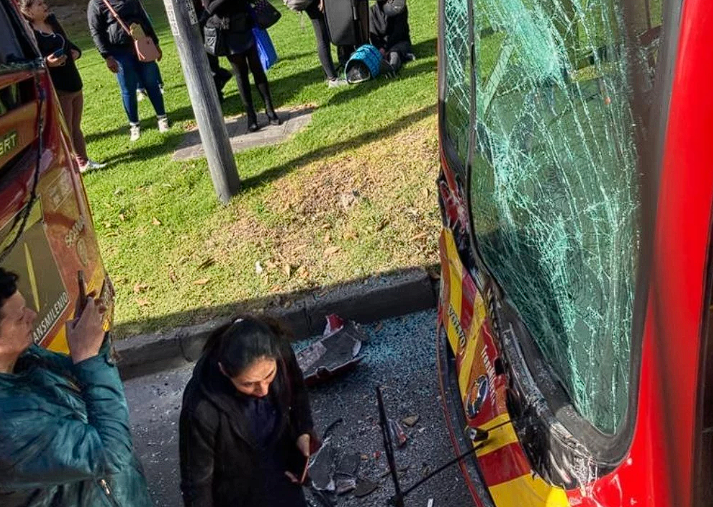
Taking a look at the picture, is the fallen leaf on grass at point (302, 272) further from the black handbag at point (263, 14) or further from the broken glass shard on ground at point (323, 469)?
the black handbag at point (263, 14)

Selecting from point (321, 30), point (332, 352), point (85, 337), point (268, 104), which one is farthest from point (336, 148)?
point (85, 337)

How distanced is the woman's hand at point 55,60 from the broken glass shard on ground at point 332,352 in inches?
134

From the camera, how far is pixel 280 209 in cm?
541

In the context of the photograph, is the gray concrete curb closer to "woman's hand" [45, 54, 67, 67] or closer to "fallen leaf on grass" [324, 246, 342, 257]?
"fallen leaf on grass" [324, 246, 342, 257]

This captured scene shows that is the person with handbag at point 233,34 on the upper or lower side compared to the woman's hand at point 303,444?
upper

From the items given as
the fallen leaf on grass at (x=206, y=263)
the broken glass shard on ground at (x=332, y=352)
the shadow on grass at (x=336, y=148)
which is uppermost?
the shadow on grass at (x=336, y=148)

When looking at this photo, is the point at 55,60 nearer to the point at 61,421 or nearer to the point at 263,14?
the point at 263,14

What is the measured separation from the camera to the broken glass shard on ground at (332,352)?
→ 3.86m

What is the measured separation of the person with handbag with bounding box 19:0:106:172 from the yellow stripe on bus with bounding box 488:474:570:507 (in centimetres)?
485

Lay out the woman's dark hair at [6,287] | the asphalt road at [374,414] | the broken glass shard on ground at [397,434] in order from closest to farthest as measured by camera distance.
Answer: the woman's dark hair at [6,287]
the asphalt road at [374,414]
the broken glass shard on ground at [397,434]

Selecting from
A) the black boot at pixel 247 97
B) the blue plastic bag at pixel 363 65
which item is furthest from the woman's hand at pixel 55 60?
the blue plastic bag at pixel 363 65

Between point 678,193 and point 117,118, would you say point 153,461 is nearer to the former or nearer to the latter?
point 678,193

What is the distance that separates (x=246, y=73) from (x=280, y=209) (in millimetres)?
1988

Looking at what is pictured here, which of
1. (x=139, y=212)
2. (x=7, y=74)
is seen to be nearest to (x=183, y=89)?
(x=139, y=212)
